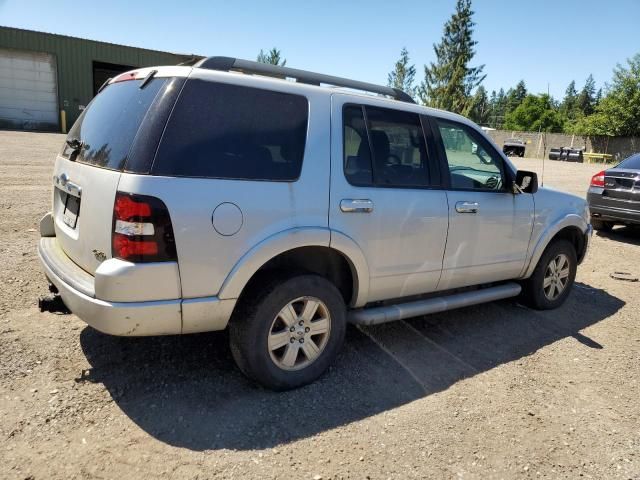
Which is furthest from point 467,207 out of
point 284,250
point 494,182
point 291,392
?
point 291,392

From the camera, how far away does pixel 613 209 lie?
886 centimetres

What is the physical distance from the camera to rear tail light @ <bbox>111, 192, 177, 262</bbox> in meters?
2.46

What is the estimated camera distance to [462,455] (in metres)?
2.70

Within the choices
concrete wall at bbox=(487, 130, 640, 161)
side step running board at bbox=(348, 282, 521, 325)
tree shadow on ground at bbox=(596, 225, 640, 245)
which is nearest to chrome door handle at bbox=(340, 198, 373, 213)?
side step running board at bbox=(348, 282, 521, 325)

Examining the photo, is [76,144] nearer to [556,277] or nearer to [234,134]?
[234,134]

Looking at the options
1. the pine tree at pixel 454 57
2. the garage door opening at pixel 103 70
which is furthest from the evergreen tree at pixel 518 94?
the garage door opening at pixel 103 70

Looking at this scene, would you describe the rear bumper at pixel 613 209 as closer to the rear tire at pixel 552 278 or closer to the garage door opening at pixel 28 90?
the rear tire at pixel 552 278

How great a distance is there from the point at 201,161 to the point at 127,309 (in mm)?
897

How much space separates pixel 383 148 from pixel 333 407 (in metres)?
1.84

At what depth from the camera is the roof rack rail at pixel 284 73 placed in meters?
2.95

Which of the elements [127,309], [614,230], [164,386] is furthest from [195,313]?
[614,230]

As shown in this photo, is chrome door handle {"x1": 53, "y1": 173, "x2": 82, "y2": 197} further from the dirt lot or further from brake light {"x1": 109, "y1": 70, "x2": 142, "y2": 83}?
the dirt lot

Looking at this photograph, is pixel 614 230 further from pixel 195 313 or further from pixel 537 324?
pixel 195 313

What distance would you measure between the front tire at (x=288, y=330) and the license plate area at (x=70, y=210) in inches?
45.9
